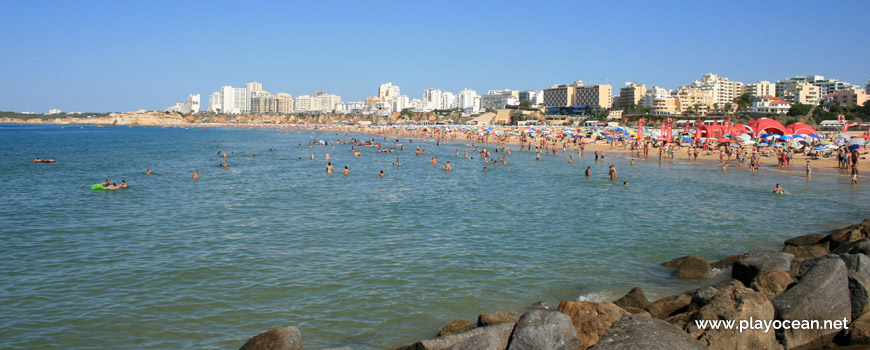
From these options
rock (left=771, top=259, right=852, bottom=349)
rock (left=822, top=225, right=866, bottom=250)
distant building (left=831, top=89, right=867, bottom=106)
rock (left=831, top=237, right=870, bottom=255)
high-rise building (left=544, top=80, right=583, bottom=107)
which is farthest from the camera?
high-rise building (left=544, top=80, right=583, bottom=107)

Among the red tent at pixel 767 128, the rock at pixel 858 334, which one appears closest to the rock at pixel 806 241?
the rock at pixel 858 334

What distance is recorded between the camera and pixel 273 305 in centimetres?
865

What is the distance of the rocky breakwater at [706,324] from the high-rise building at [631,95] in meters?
137

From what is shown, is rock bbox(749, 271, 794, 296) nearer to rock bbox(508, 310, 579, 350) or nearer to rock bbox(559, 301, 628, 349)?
rock bbox(559, 301, 628, 349)

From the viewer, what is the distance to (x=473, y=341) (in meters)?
5.68

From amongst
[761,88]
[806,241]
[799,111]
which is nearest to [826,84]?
[761,88]

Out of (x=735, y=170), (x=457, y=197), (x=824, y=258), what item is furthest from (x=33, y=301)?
(x=735, y=170)

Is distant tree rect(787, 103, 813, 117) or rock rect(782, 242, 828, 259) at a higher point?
distant tree rect(787, 103, 813, 117)

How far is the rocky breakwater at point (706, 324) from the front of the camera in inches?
220

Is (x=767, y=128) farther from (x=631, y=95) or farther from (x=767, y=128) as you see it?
(x=631, y=95)

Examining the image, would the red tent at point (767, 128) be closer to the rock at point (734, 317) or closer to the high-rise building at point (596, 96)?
the rock at point (734, 317)

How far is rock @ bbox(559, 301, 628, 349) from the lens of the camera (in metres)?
6.43

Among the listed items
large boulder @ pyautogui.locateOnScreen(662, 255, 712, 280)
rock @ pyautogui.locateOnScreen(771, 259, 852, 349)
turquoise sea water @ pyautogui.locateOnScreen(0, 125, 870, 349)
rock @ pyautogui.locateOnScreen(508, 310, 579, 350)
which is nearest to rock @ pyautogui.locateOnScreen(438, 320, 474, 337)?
turquoise sea water @ pyautogui.locateOnScreen(0, 125, 870, 349)

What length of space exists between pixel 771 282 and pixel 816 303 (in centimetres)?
140
